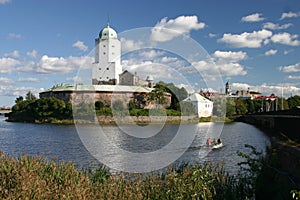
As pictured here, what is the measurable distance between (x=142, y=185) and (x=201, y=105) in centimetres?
9341

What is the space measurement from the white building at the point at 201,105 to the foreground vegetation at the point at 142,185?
8625cm

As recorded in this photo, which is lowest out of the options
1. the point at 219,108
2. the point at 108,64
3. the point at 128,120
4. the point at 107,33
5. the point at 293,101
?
the point at 128,120

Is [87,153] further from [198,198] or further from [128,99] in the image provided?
[128,99]

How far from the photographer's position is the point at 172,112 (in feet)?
289

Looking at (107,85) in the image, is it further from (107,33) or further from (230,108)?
(230,108)

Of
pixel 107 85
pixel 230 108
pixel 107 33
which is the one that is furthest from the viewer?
pixel 107 33

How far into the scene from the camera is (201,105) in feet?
334

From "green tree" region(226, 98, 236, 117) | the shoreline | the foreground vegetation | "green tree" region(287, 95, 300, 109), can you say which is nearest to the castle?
the shoreline

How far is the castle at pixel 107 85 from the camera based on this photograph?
98688mm

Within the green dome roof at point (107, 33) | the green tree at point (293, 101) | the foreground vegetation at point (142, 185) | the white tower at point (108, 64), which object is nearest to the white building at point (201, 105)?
the white tower at point (108, 64)

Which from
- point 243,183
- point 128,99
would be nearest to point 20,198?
point 243,183

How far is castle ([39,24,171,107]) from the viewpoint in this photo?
9869 cm

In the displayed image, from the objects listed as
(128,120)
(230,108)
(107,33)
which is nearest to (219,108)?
(230,108)

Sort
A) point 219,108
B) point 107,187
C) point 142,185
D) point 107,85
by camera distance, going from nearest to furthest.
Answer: point 107,187 < point 142,185 < point 219,108 < point 107,85
